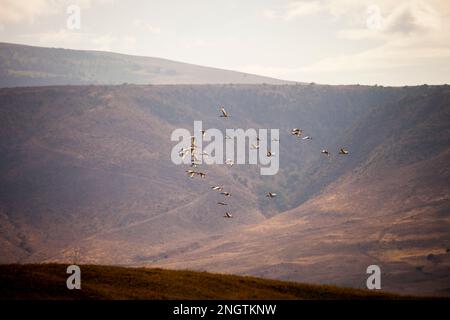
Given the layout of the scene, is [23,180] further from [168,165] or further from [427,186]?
[427,186]

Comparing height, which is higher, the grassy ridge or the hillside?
the hillside

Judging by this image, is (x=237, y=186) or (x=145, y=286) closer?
(x=145, y=286)

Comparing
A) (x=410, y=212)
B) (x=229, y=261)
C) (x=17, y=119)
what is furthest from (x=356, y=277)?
(x=17, y=119)

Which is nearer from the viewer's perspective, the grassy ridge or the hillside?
the grassy ridge

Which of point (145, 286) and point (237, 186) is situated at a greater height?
point (237, 186)

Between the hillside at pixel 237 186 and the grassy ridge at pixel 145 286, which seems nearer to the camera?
the grassy ridge at pixel 145 286
